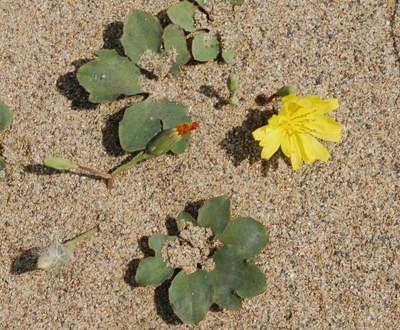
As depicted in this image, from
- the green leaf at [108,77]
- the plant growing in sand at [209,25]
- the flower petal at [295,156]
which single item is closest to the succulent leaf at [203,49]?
the plant growing in sand at [209,25]

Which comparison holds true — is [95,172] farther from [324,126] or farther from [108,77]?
[324,126]

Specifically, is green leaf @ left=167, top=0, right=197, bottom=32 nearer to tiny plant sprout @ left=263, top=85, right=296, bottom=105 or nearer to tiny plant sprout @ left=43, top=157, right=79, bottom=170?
tiny plant sprout @ left=263, top=85, right=296, bottom=105

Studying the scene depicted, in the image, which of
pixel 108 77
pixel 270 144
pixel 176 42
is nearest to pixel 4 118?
pixel 108 77

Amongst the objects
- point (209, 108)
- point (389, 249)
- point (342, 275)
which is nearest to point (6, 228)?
point (209, 108)

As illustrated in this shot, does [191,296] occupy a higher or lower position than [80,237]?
lower

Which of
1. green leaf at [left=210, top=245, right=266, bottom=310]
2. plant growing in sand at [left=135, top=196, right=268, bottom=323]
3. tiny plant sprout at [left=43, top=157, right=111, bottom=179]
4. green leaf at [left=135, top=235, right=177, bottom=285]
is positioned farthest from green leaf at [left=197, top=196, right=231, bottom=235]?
tiny plant sprout at [left=43, top=157, right=111, bottom=179]
